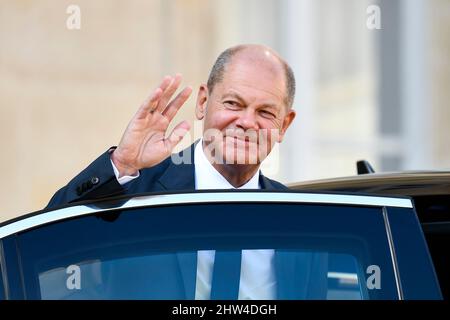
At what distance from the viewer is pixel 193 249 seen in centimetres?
292

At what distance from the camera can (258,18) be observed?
8750 millimetres

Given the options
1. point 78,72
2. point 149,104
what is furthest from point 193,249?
point 78,72

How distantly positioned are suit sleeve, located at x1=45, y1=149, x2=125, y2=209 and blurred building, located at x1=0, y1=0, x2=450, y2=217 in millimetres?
4420

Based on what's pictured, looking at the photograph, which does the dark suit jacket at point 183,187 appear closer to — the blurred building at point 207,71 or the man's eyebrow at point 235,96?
the man's eyebrow at point 235,96

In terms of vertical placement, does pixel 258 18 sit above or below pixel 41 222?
above

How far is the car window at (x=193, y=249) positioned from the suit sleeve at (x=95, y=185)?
0.21 meters

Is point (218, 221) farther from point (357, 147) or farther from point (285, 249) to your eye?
point (357, 147)

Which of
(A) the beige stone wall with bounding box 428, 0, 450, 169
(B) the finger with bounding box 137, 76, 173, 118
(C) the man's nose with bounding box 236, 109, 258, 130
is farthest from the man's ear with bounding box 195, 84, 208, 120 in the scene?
(A) the beige stone wall with bounding box 428, 0, 450, 169

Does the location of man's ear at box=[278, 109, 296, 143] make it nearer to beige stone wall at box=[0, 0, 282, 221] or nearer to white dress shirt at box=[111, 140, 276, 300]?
white dress shirt at box=[111, 140, 276, 300]

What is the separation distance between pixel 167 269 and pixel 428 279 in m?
0.62

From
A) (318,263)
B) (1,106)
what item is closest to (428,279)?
→ (318,263)
